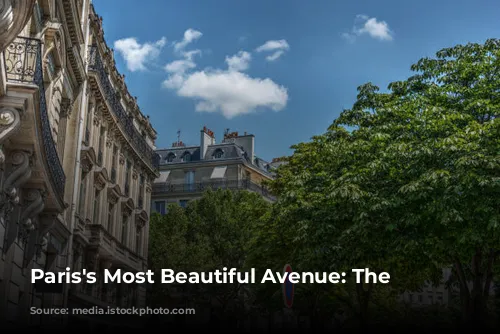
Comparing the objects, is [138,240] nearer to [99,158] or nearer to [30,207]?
[99,158]

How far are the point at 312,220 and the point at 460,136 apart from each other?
571 cm

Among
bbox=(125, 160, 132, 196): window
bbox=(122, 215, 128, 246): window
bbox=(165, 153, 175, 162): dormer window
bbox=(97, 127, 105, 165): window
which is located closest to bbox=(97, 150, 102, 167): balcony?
bbox=(97, 127, 105, 165): window

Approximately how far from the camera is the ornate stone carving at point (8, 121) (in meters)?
13.8

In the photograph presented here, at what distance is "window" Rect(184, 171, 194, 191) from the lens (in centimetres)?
6612

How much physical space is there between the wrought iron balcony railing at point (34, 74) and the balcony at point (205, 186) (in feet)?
145

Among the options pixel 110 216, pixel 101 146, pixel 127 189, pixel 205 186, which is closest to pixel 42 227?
pixel 101 146

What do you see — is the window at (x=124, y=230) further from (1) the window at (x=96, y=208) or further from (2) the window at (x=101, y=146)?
(2) the window at (x=101, y=146)

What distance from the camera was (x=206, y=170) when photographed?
67.1 m

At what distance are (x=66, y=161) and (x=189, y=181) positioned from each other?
40777 millimetres

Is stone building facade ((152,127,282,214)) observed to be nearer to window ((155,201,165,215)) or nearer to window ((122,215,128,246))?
window ((155,201,165,215))

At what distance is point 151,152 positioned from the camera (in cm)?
4309

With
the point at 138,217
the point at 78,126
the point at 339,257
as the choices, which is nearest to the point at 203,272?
the point at 138,217

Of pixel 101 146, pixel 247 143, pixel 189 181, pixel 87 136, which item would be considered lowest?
pixel 87 136

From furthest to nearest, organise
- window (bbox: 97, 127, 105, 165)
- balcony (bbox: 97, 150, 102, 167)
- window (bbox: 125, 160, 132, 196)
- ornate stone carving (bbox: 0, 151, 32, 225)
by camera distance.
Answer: window (bbox: 125, 160, 132, 196) → window (bbox: 97, 127, 105, 165) → balcony (bbox: 97, 150, 102, 167) → ornate stone carving (bbox: 0, 151, 32, 225)
